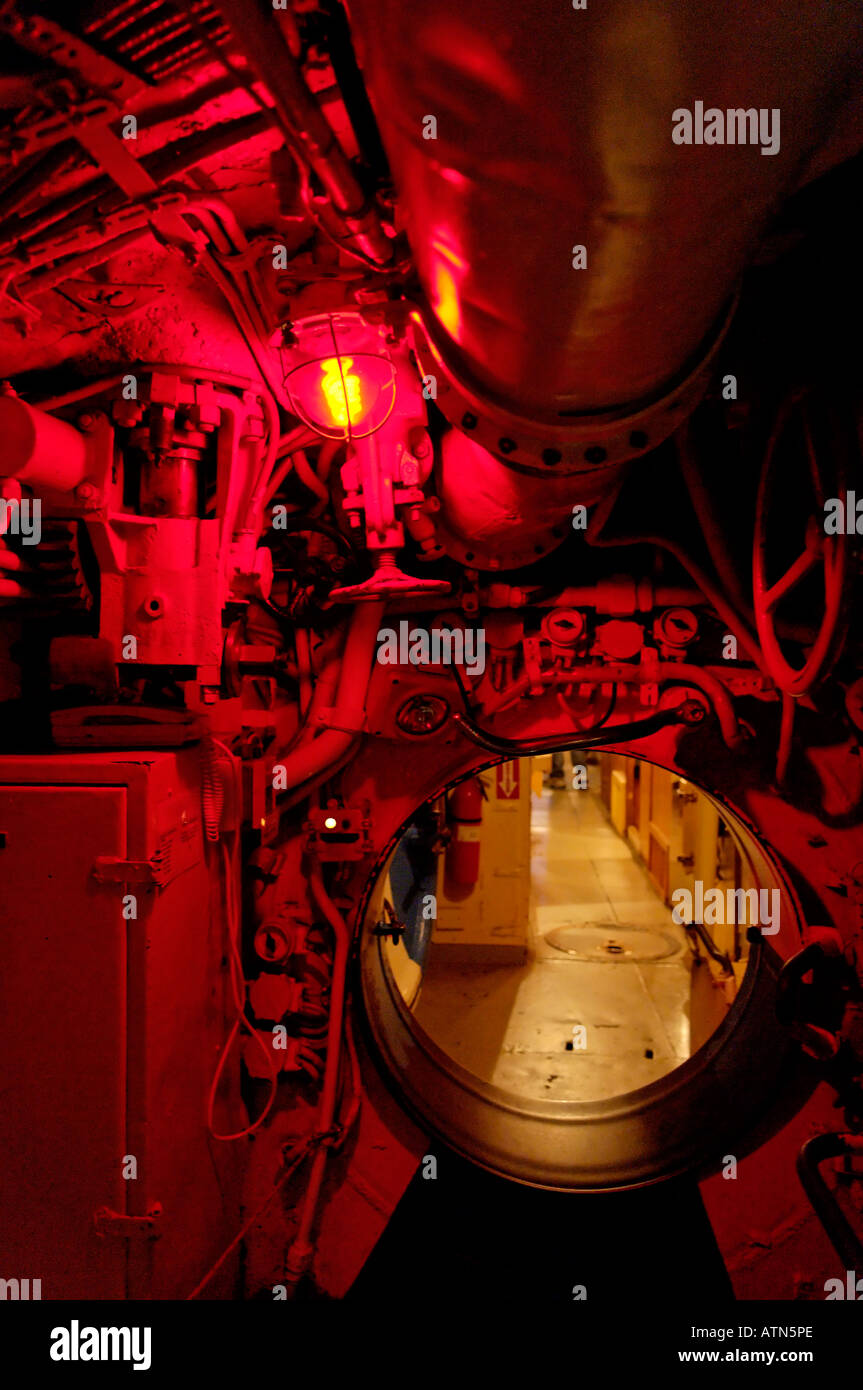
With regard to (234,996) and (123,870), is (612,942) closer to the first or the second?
(234,996)

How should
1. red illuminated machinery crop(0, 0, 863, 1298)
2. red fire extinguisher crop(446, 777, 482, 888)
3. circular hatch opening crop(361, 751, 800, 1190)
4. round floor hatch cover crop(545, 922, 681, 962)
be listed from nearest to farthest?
red illuminated machinery crop(0, 0, 863, 1298) → circular hatch opening crop(361, 751, 800, 1190) → red fire extinguisher crop(446, 777, 482, 888) → round floor hatch cover crop(545, 922, 681, 962)

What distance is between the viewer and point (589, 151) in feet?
2.30

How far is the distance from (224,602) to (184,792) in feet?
1.80

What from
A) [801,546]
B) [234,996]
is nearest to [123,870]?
[234,996]

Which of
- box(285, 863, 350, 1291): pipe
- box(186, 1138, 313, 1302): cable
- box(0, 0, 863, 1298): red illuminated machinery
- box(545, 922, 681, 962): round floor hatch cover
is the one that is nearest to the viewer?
box(0, 0, 863, 1298): red illuminated machinery

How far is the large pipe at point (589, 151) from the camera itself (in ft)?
2.04

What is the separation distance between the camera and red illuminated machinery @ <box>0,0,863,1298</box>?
808 mm

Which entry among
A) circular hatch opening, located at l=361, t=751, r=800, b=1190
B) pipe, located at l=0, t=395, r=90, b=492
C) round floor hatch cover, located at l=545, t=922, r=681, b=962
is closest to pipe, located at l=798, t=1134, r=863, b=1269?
circular hatch opening, located at l=361, t=751, r=800, b=1190

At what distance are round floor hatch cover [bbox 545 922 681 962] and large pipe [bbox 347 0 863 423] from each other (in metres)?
6.10

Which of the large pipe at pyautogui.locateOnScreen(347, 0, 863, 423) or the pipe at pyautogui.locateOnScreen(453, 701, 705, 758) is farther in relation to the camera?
the pipe at pyautogui.locateOnScreen(453, 701, 705, 758)

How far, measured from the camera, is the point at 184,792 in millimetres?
1797

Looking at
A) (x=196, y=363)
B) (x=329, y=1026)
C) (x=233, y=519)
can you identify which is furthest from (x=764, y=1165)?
(x=196, y=363)

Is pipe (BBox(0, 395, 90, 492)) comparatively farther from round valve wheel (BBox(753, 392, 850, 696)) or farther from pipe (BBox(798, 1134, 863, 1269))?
pipe (BBox(798, 1134, 863, 1269))

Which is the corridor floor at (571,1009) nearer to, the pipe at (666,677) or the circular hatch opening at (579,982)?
the circular hatch opening at (579,982)
